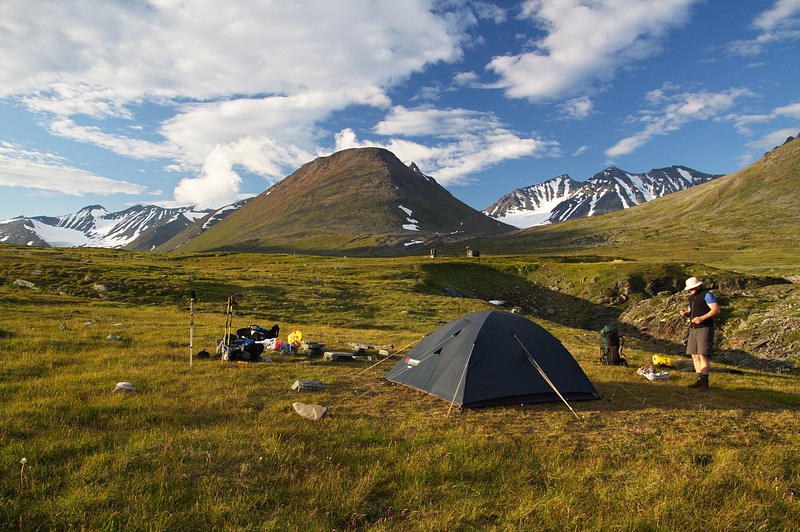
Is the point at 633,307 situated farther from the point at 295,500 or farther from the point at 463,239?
the point at 463,239

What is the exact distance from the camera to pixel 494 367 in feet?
39.5

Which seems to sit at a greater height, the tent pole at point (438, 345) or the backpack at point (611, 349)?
the tent pole at point (438, 345)

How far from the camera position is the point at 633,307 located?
42.8m

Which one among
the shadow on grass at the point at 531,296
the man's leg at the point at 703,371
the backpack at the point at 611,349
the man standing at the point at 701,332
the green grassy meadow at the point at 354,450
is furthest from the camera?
the shadow on grass at the point at 531,296

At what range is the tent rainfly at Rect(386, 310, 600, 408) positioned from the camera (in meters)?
11.6

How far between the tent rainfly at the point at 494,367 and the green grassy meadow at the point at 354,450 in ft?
2.10

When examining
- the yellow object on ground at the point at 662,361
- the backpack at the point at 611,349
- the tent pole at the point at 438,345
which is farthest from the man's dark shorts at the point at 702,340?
the tent pole at the point at 438,345

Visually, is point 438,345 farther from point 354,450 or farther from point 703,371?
point 703,371

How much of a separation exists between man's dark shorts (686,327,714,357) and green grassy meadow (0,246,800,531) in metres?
1.49

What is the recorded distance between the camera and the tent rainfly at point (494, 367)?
457 inches

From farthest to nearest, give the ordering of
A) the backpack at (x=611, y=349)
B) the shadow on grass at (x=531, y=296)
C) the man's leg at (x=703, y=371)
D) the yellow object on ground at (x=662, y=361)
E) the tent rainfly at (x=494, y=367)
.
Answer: the shadow on grass at (x=531, y=296) → the backpack at (x=611, y=349) → the yellow object on ground at (x=662, y=361) → the man's leg at (x=703, y=371) → the tent rainfly at (x=494, y=367)

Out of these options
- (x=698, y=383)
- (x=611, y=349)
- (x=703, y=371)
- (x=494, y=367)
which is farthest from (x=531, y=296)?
(x=494, y=367)

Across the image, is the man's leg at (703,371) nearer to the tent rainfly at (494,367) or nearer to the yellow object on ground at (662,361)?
the yellow object on ground at (662,361)

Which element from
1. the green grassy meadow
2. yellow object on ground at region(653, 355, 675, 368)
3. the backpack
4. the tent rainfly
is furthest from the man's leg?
the tent rainfly
